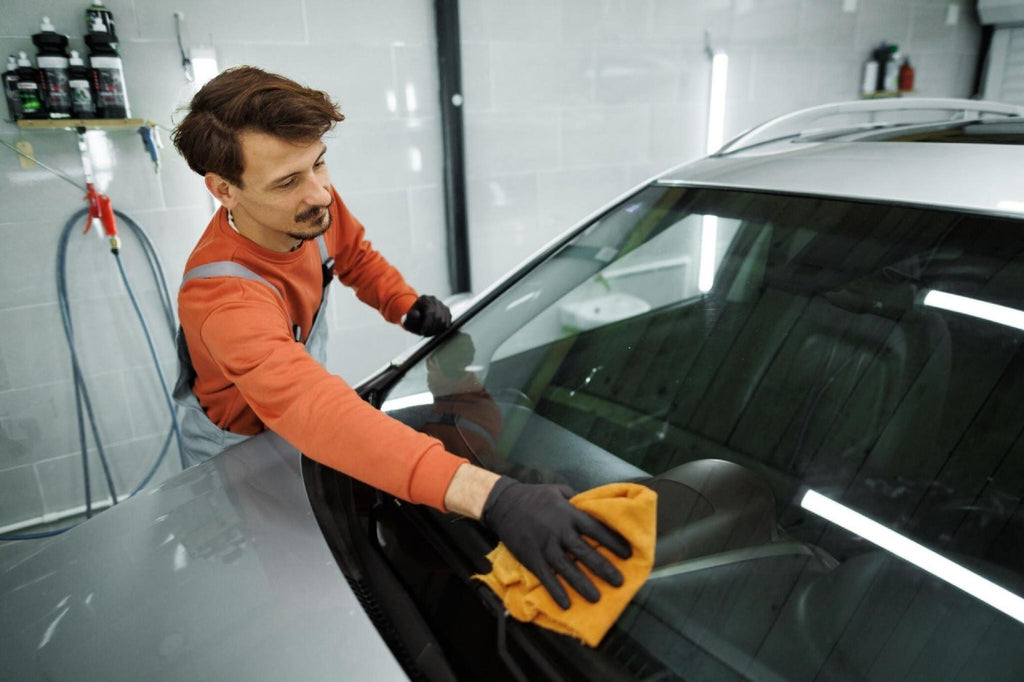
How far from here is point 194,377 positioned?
5.49ft

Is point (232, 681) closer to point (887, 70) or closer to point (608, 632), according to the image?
point (608, 632)

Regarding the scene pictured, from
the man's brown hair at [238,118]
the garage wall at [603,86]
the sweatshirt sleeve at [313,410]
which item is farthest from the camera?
the garage wall at [603,86]

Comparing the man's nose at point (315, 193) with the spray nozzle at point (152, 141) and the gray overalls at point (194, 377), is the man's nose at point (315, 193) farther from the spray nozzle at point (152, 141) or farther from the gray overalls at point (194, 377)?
the spray nozzle at point (152, 141)

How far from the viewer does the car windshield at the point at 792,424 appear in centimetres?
81

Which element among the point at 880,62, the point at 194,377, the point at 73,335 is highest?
the point at 880,62

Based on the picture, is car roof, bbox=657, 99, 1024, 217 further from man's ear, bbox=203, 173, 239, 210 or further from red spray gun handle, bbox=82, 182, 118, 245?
red spray gun handle, bbox=82, 182, 118, 245

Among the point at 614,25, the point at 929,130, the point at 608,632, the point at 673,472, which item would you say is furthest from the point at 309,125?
the point at 614,25

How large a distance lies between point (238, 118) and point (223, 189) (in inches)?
7.3

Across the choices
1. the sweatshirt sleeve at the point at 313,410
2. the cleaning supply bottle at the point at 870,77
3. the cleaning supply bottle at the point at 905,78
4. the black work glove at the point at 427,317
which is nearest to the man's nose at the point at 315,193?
the sweatshirt sleeve at the point at 313,410

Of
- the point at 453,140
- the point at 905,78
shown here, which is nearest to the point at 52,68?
the point at 453,140

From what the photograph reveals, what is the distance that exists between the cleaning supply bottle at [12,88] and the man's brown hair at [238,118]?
1.18 meters

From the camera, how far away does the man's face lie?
1402mm

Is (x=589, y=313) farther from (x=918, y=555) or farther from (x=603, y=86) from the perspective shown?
(x=603, y=86)

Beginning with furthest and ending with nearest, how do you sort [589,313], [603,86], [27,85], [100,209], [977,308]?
1. [603,86]
2. [100,209]
3. [27,85]
4. [589,313]
5. [977,308]
